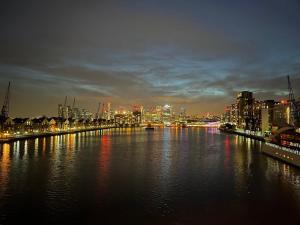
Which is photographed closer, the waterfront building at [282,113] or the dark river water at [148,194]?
the dark river water at [148,194]

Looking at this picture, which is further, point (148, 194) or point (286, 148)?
point (286, 148)

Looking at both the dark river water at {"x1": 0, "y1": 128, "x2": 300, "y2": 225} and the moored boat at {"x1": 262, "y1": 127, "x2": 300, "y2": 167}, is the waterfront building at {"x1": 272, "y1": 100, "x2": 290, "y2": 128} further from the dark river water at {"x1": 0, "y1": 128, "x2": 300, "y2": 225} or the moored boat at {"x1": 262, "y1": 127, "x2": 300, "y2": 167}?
the dark river water at {"x1": 0, "y1": 128, "x2": 300, "y2": 225}

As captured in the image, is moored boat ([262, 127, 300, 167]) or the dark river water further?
moored boat ([262, 127, 300, 167])

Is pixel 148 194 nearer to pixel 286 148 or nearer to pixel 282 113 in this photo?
pixel 286 148

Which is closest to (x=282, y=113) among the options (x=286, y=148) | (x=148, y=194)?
(x=286, y=148)

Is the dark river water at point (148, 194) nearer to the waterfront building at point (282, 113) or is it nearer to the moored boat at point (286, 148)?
the moored boat at point (286, 148)

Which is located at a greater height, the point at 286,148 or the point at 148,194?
the point at 286,148

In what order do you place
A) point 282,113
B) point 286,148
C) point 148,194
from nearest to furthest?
point 148,194 < point 286,148 < point 282,113

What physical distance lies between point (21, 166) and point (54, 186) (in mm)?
8059

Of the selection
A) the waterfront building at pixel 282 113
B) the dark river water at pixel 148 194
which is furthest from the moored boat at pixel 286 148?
the waterfront building at pixel 282 113

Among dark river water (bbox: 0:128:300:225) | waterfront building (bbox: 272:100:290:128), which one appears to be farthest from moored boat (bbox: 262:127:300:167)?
waterfront building (bbox: 272:100:290:128)

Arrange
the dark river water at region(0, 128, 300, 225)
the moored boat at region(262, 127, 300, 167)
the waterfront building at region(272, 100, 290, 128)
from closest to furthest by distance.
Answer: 1. the dark river water at region(0, 128, 300, 225)
2. the moored boat at region(262, 127, 300, 167)
3. the waterfront building at region(272, 100, 290, 128)

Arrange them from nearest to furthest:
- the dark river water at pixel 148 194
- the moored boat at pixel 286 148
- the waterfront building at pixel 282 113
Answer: the dark river water at pixel 148 194
the moored boat at pixel 286 148
the waterfront building at pixel 282 113

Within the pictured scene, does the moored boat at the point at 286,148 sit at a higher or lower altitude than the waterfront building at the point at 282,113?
lower
